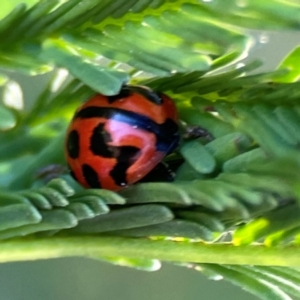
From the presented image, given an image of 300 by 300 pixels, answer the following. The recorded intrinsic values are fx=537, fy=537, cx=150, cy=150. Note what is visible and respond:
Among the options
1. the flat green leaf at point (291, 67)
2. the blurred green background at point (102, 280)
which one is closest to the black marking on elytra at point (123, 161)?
the flat green leaf at point (291, 67)

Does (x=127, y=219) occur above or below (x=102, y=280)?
above

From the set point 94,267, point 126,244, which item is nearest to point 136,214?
point 126,244

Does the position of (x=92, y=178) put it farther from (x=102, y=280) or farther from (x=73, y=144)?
(x=102, y=280)

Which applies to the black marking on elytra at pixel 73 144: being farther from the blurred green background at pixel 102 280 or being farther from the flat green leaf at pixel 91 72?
the blurred green background at pixel 102 280

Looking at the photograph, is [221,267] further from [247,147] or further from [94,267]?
[94,267]

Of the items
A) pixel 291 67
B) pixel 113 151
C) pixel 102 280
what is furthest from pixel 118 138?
pixel 102 280
